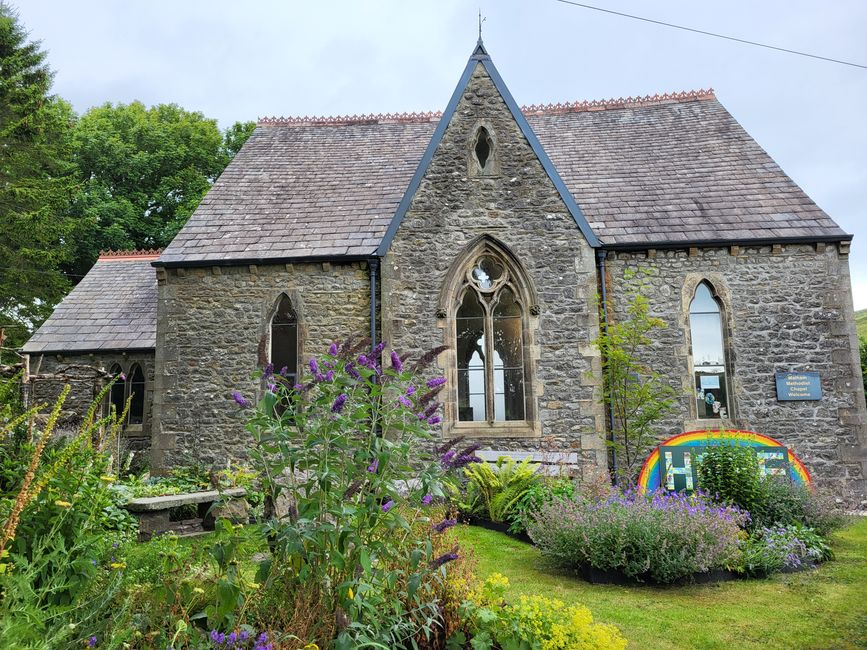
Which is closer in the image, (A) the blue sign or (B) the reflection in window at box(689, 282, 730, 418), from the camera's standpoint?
(A) the blue sign

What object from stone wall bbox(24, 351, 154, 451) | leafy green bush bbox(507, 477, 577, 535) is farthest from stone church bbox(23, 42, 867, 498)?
stone wall bbox(24, 351, 154, 451)

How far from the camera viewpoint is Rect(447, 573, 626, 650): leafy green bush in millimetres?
3709

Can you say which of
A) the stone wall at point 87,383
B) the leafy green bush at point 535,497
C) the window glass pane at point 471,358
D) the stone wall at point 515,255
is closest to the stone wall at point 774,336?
the stone wall at point 515,255

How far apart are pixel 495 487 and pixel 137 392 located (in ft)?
34.5

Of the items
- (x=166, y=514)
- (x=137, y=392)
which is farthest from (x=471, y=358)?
(x=137, y=392)

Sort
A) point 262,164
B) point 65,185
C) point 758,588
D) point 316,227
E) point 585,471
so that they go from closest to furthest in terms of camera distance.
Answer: point 758,588 → point 585,471 → point 316,227 → point 262,164 → point 65,185

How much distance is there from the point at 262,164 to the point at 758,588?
565 inches

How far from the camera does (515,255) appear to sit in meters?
11.8

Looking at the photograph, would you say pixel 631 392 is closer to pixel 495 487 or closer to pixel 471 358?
pixel 471 358

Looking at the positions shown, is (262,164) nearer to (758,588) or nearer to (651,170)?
(651,170)

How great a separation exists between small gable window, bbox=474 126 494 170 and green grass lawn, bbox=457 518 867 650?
7763 mm

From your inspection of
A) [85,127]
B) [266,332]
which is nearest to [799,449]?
[266,332]

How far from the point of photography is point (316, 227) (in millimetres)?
13352

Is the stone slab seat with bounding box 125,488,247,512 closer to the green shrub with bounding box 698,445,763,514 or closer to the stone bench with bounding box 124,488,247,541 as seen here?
the stone bench with bounding box 124,488,247,541
